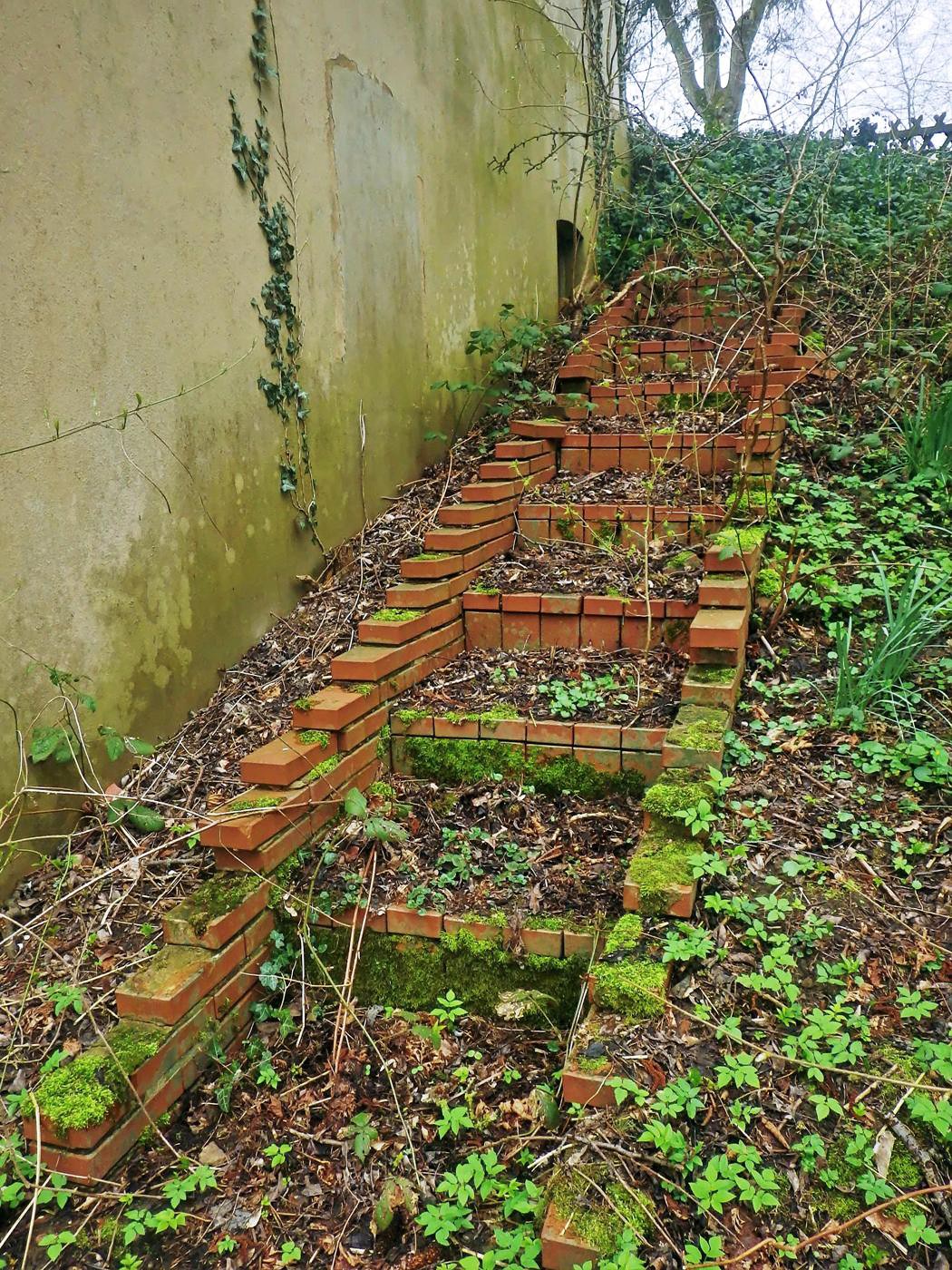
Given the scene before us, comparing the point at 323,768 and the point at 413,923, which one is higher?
the point at 323,768

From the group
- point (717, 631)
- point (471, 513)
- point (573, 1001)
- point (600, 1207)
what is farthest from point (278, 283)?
point (600, 1207)

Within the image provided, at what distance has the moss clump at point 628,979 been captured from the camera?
1.95 meters

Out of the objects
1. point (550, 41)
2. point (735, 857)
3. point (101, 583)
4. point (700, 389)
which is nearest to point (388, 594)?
point (101, 583)

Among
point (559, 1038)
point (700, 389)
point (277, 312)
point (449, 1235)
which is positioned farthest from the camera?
point (700, 389)

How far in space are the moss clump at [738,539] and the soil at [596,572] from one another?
14 cm

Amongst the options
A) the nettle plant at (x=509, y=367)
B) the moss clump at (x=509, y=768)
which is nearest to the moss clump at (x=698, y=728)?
the moss clump at (x=509, y=768)

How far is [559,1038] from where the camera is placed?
7.35ft

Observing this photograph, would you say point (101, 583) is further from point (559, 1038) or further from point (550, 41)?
point (550, 41)

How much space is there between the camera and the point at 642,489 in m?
4.13

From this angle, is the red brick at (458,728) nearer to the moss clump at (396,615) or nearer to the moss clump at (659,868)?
the moss clump at (396,615)

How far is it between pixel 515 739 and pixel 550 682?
1.07 feet

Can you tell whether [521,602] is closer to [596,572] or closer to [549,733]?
[596,572]

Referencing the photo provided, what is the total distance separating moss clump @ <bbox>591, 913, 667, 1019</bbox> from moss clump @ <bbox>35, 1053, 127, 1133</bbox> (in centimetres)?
116

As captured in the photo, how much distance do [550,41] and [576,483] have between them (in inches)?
192
